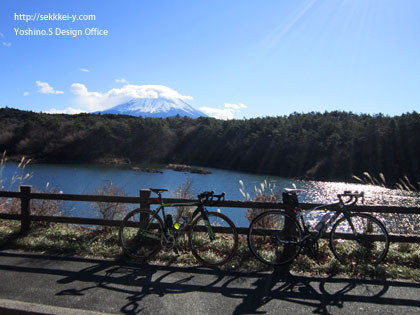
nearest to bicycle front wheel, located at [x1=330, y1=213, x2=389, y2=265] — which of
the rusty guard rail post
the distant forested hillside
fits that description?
the rusty guard rail post

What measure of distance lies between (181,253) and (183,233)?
361mm

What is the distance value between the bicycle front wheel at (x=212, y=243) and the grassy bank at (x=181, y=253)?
0.50ft

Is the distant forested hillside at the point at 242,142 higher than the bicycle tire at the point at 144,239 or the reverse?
higher

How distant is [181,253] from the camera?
472cm

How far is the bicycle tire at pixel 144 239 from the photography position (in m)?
4.52

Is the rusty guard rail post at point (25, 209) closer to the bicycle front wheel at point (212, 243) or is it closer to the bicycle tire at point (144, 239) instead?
the bicycle tire at point (144, 239)

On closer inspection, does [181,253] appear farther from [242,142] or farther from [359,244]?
[242,142]

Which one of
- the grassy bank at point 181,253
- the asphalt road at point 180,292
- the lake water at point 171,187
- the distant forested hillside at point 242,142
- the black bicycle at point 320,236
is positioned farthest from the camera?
the distant forested hillside at point 242,142

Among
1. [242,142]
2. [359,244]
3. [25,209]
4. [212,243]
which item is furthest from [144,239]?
[242,142]

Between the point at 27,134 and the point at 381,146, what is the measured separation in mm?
74164

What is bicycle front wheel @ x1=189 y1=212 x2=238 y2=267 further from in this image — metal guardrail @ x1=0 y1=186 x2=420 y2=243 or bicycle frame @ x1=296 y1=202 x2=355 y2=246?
bicycle frame @ x1=296 y1=202 x2=355 y2=246

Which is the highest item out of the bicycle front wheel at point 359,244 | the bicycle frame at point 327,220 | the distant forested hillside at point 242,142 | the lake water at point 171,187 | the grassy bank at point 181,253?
the distant forested hillside at point 242,142

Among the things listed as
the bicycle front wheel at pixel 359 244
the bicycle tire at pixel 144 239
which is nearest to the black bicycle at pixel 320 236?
the bicycle front wheel at pixel 359 244

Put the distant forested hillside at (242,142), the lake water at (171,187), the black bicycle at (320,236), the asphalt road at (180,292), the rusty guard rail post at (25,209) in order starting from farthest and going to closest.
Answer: the distant forested hillside at (242,142) < the lake water at (171,187) < the rusty guard rail post at (25,209) < the black bicycle at (320,236) < the asphalt road at (180,292)
